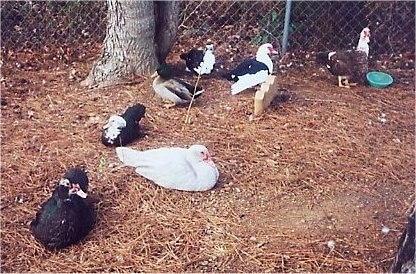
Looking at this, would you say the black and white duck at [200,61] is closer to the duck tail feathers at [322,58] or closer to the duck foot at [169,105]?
the duck foot at [169,105]

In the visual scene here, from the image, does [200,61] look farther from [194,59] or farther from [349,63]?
[349,63]

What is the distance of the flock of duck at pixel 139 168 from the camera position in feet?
10.9

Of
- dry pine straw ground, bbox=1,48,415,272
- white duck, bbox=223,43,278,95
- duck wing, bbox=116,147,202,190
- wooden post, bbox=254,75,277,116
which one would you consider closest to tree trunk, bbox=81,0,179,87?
dry pine straw ground, bbox=1,48,415,272

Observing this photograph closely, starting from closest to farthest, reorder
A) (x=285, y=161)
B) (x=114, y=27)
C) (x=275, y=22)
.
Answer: (x=285, y=161) → (x=114, y=27) → (x=275, y=22)

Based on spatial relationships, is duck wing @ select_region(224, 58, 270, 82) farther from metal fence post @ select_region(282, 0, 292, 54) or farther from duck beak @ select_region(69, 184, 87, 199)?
duck beak @ select_region(69, 184, 87, 199)

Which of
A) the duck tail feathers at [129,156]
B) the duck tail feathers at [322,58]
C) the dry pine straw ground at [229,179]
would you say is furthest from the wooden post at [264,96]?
the duck tail feathers at [129,156]

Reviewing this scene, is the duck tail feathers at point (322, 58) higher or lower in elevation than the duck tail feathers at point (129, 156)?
higher

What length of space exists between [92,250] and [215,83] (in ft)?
7.53

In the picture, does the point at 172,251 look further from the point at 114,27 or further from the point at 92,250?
the point at 114,27

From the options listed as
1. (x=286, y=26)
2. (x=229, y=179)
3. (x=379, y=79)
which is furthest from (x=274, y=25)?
(x=229, y=179)

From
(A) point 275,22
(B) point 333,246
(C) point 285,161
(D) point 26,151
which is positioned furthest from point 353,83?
(D) point 26,151

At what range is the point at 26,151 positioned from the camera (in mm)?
4266

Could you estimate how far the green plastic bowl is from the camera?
542 cm

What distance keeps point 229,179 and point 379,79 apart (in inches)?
85.9
